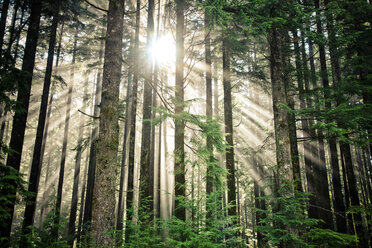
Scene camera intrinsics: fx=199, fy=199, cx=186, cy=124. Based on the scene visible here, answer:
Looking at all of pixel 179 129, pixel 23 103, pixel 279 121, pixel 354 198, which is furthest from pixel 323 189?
pixel 23 103

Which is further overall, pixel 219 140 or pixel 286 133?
pixel 286 133

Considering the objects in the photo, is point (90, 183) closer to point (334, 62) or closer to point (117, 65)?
point (117, 65)

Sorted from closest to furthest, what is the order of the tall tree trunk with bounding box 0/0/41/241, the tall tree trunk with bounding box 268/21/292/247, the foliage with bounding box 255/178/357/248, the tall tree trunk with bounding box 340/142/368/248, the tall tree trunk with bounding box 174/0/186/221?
the foliage with bounding box 255/178/357/248 < the tall tree trunk with bounding box 174/0/186/221 < the tall tree trunk with bounding box 268/21/292/247 < the tall tree trunk with bounding box 0/0/41/241 < the tall tree trunk with bounding box 340/142/368/248

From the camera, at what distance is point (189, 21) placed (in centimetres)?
1326

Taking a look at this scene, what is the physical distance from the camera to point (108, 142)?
593 cm

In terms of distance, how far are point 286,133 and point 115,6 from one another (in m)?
7.90

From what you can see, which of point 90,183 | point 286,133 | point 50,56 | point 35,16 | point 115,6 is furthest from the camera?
point 90,183

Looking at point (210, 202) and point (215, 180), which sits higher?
point (215, 180)

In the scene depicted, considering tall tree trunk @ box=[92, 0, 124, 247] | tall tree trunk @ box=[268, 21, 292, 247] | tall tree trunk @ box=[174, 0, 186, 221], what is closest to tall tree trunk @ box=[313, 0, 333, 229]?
tall tree trunk @ box=[268, 21, 292, 247]

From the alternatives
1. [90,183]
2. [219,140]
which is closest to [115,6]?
[219,140]

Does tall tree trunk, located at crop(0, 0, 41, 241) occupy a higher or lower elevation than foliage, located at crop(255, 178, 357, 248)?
higher

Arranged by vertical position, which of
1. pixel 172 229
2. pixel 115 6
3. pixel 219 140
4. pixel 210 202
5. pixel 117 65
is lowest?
pixel 172 229

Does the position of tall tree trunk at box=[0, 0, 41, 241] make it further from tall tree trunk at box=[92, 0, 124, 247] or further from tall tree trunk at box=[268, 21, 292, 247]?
tall tree trunk at box=[268, 21, 292, 247]

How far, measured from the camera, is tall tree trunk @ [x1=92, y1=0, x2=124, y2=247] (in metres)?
5.46
